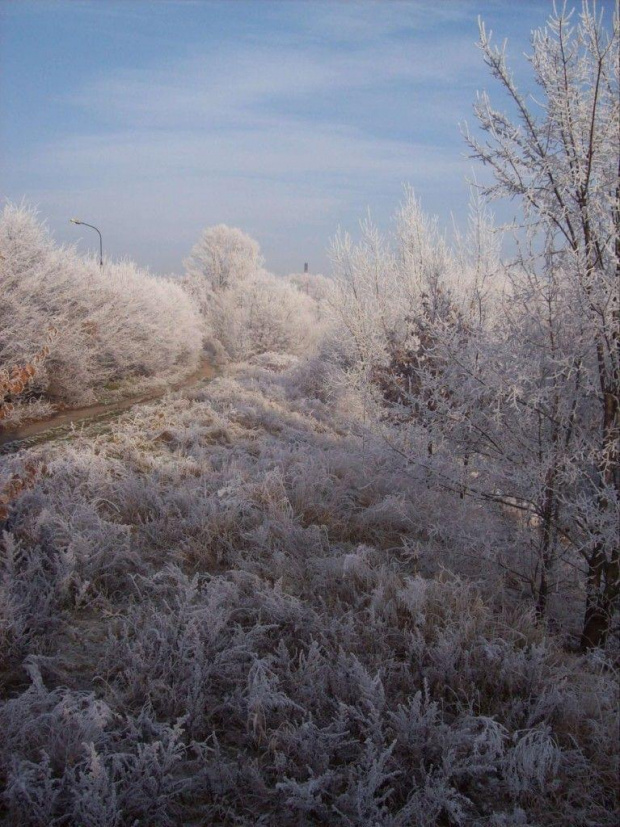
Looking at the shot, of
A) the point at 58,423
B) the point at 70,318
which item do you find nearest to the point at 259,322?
the point at 70,318

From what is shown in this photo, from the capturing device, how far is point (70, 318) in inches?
545

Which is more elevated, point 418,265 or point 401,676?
→ point 418,265

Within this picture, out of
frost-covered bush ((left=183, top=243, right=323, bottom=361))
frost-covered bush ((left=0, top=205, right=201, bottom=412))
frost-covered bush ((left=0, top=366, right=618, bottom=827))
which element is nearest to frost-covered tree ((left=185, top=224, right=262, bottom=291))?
frost-covered bush ((left=183, top=243, right=323, bottom=361))

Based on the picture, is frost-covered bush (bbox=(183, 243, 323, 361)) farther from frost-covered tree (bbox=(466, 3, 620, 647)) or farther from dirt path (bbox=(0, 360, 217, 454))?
frost-covered tree (bbox=(466, 3, 620, 647))

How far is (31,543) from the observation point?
4402mm

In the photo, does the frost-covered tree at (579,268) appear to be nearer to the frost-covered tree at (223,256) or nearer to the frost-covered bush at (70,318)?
the frost-covered bush at (70,318)

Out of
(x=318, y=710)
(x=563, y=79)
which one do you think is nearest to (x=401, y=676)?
(x=318, y=710)

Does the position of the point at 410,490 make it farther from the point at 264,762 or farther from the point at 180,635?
the point at 264,762

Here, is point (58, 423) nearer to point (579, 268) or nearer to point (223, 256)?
point (579, 268)

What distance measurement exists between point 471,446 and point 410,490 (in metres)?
1.73

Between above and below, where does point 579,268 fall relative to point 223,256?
below

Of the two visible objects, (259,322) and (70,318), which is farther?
(259,322)

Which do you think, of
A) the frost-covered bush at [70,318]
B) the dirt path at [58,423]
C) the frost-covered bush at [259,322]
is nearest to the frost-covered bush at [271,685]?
the dirt path at [58,423]

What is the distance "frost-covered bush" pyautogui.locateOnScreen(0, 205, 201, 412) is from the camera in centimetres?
1164
